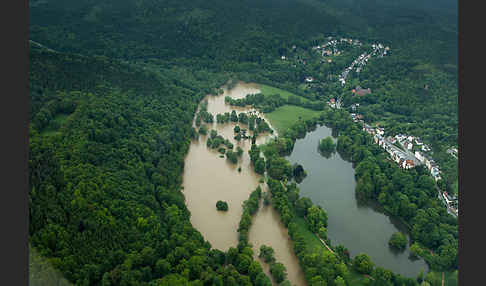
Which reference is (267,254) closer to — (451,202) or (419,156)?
(451,202)

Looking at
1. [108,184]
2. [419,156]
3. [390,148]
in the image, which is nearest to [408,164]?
[419,156]

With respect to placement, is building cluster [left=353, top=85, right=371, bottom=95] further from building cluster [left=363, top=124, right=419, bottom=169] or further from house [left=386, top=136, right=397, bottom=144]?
house [left=386, top=136, right=397, bottom=144]

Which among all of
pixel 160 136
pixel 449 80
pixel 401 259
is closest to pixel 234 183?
pixel 160 136

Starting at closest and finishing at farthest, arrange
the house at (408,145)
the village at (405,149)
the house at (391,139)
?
the village at (405,149) → the house at (408,145) → the house at (391,139)

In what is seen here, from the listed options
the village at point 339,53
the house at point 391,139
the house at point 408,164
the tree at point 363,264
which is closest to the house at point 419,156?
the house at point 408,164

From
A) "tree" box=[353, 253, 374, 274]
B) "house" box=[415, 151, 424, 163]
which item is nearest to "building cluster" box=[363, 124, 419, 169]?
"house" box=[415, 151, 424, 163]

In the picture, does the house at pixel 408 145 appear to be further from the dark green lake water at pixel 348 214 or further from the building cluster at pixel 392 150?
the dark green lake water at pixel 348 214
